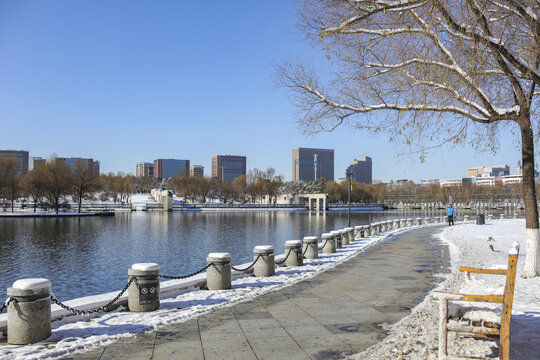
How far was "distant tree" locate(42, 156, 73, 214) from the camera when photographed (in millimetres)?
83875

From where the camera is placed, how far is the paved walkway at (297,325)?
627cm

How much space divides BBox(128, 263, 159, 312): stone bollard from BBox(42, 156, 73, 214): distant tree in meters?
81.4

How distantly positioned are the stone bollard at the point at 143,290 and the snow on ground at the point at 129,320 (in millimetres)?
184

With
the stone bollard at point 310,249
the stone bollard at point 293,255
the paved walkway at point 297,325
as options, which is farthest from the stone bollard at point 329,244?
the paved walkway at point 297,325

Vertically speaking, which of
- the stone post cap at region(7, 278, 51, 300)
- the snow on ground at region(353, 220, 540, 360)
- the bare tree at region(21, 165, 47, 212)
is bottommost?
the snow on ground at region(353, 220, 540, 360)

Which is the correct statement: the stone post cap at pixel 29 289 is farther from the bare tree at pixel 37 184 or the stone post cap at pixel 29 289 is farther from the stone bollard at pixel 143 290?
the bare tree at pixel 37 184

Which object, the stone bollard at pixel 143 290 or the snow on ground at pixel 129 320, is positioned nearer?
the snow on ground at pixel 129 320

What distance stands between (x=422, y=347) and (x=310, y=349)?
1.60 metres

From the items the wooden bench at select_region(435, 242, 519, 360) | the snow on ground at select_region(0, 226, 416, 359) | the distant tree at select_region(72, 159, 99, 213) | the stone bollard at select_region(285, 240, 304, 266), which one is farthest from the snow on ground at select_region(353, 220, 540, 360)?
the distant tree at select_region(72, 159, 99, 213)

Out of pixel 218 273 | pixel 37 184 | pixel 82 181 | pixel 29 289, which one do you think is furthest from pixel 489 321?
pixel 82 181

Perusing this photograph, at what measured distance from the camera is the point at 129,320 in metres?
7.92

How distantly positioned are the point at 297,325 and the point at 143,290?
3.19 metres

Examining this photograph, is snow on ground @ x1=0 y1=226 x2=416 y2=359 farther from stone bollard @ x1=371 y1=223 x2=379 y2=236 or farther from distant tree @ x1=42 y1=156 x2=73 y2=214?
distant tree @ x1=42 y1=156 x2=73 y2=214

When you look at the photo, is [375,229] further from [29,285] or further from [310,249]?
[29,285]
